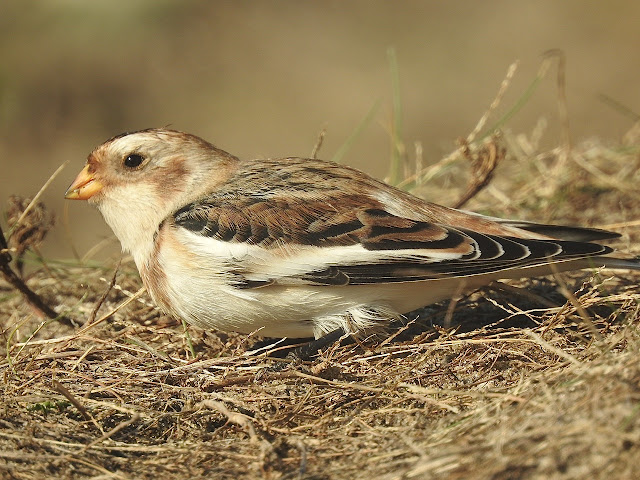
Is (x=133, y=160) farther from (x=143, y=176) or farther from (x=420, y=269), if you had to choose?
(x=420, y=269)

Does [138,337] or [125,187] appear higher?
[125,187]

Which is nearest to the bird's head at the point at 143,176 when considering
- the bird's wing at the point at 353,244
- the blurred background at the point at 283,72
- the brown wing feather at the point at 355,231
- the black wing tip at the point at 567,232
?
the brown wing feather at the point at 355,231

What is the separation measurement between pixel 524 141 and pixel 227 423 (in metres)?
3.61

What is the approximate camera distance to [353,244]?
3.53 metres

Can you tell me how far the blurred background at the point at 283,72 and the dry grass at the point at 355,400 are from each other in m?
4.68

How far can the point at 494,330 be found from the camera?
11.8 feet

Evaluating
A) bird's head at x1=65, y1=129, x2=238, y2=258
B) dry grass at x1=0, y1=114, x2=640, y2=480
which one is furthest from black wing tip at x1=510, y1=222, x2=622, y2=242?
bird's head at x1=65, y1=129, x2=238, y2=258

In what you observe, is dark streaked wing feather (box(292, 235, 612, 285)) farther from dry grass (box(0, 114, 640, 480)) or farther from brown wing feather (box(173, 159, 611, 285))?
dry grass (box(0, 114, 640, 480))

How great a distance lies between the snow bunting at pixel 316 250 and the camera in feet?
11.5

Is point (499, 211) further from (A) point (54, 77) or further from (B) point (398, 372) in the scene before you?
→ (A) point (54, 77)

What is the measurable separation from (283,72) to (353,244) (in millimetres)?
7511

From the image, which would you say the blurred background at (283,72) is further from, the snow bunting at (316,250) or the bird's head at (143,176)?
the snow bunting at (316,250)

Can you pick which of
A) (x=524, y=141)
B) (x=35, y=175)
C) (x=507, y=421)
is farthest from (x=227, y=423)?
(x=35, y=175)

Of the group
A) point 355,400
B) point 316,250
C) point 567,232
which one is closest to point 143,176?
point 316,250
